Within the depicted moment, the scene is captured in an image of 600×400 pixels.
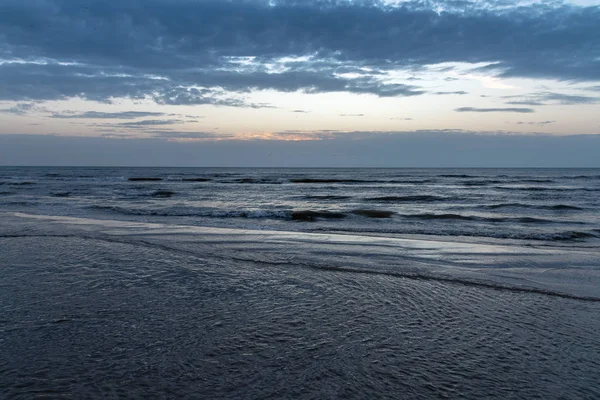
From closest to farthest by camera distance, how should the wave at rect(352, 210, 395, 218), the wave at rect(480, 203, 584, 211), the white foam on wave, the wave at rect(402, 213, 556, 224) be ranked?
the white foam on wave → the wave at rect(402, 213, 556, 224) → the wave at rect(352, 210, 395, 218) → the wave at rect(480, 203, 584, 211)

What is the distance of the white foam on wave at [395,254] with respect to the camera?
6.54 m

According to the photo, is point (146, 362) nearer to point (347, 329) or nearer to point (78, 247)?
point (347, 329)

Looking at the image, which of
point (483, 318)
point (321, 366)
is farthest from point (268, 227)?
point (321, 366)

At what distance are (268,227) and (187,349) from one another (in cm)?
983

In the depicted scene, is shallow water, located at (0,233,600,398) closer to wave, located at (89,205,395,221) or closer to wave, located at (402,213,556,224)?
wave, located at (89,205,395,221)

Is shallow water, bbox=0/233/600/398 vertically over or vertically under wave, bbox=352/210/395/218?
over

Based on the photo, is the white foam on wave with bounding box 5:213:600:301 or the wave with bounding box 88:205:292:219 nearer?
the white foam on wave with bounding box 5:213:600:301

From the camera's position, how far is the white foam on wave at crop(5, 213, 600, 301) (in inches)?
258

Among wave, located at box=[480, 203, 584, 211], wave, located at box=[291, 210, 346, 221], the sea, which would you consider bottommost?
wave, located at box=[291, 210, 346, 221]

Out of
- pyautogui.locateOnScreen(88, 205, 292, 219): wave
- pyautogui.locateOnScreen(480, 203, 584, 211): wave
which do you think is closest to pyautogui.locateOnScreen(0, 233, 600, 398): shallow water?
pyautogui.locateOnScreen(88, 205, 292, 219): wave

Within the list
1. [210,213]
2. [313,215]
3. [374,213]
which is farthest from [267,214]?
[374,213]

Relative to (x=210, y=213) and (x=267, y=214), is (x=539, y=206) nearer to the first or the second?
(x=267, y=214)

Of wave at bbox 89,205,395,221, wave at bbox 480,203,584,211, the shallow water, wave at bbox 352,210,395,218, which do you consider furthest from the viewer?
wave at bbox 480,203,584,211

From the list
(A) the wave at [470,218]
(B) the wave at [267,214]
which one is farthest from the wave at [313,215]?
(A) the wave at [470,218]
